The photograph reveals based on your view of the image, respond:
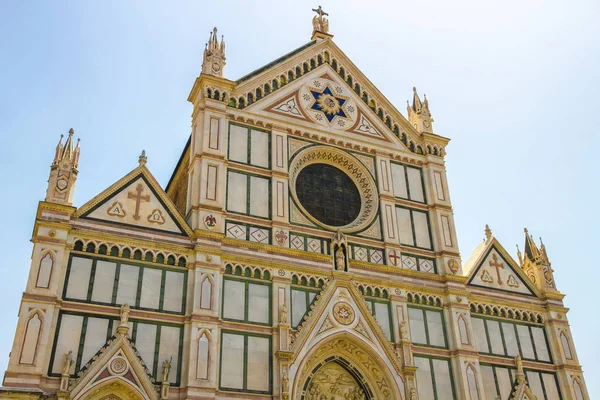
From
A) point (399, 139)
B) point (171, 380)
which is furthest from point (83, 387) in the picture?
point (399, 139)

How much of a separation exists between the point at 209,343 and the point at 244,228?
436cm

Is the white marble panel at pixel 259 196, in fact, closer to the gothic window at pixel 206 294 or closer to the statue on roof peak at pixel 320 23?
the gothic window at pixel 206 294

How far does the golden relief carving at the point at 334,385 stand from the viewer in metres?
20.7

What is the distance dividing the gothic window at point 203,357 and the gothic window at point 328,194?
6.70m

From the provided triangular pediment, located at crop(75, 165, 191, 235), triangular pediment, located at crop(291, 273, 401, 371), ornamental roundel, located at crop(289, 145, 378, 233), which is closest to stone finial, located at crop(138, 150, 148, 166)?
triangular pediment, located at crop(75, 165, 191, 235)

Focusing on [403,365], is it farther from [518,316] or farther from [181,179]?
[181,179]

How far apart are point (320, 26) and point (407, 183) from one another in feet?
26.9

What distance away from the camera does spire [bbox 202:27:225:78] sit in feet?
79.3

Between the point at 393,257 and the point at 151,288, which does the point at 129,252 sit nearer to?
the point at 151,288

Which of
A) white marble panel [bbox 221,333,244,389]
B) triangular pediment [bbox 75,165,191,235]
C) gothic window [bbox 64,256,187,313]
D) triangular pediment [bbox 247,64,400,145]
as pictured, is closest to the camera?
gothic window [bbox 64,256,187,313]

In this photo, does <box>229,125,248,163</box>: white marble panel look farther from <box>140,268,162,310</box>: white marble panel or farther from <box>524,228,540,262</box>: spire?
<box>524,228,540,262</box>: spire

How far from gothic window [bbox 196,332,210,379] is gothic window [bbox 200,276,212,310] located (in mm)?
896

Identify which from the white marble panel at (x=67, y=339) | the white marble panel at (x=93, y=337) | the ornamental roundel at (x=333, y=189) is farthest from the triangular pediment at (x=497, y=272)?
the white marble panel at (x=67, y=339)

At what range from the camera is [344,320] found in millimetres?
21484
